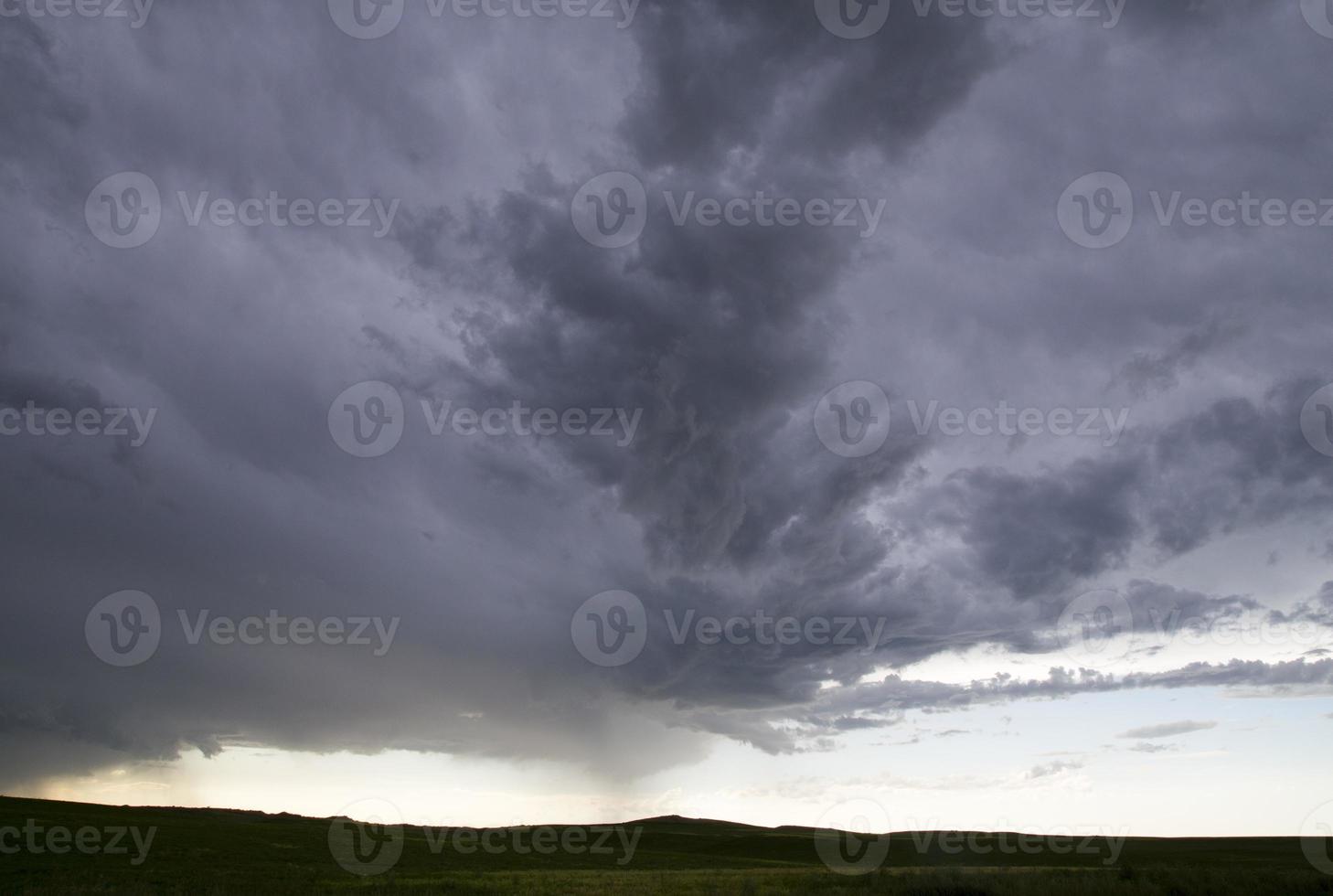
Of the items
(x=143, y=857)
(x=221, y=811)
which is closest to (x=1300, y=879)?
(x=143, y=857)

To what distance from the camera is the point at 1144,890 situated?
25.8m

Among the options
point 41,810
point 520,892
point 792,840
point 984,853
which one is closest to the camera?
point 520,892

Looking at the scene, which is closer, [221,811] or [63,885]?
[63,885]

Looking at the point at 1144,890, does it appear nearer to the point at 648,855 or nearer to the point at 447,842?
the point at 648,855

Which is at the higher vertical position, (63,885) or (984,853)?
(63,885)

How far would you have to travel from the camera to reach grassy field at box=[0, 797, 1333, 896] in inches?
1102

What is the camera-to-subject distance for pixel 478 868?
51.2m

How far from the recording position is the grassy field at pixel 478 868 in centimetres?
2798

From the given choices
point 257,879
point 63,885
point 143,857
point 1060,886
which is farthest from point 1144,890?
point 143,857

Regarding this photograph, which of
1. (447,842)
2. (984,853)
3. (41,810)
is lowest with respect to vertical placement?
(984,853)

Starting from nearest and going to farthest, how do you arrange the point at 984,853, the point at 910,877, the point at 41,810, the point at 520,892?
1. the point at 910,877
2. the point at 520,892
3. the point at 41,810
4. the point at 984,853

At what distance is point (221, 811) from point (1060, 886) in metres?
127

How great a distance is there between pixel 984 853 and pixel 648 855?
38.4 metres

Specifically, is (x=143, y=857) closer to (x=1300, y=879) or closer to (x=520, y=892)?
(x=520, y=892)
